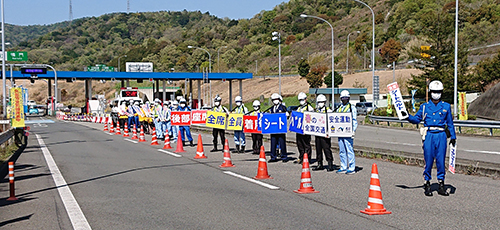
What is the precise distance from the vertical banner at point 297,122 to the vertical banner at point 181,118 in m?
7.54

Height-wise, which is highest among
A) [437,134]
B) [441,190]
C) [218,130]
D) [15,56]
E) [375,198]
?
[15,56]

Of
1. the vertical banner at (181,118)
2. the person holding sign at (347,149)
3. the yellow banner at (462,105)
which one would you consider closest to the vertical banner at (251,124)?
the person holding sign at (347,149)

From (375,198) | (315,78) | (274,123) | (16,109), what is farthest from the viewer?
(315,78)

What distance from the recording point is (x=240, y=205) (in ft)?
30.8

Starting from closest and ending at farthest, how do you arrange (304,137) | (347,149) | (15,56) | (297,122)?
1. (347,149)
2. (304,137)
3. (297,122)
4. (15,56)

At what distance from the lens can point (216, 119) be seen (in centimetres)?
1995

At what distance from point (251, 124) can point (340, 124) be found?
4.93 m

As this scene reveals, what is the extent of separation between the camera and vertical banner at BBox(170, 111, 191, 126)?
22375 millimetres

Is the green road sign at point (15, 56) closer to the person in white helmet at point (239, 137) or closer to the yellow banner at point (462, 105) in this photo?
the person in white helmet at point (239, 137)

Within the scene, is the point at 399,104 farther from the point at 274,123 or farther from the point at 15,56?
the point at 15,56

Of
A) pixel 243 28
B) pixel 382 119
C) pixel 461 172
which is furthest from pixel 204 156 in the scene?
pixel 243 28

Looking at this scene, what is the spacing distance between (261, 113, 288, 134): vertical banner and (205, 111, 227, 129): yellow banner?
115 inches

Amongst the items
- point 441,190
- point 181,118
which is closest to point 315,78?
point 181,118

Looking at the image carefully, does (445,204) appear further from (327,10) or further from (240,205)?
(327,10)
